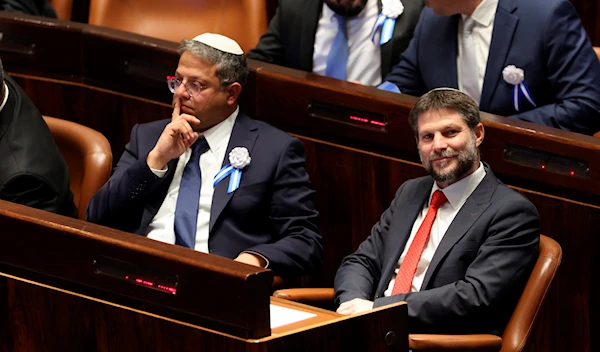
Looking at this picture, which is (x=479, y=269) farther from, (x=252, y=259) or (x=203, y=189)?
(x=203, y=189)

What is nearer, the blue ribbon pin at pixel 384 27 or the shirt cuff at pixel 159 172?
the shirt cuff at pixel 159 172

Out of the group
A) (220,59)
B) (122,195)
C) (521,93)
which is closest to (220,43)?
(220,59)

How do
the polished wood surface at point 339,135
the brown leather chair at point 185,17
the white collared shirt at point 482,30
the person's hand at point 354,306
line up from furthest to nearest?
the brown leather chair at point 185,17, the white collared shirt at point 482,30, the polished wood surface at point 339,135, the person's hand at point 354,306

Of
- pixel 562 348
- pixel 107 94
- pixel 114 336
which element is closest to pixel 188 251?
pixel 114 336

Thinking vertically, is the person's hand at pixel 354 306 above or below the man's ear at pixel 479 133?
below

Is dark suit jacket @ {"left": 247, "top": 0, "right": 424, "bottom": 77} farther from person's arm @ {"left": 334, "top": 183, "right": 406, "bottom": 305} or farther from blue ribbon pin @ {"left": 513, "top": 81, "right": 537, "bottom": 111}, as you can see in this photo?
person's arm @ {"left": 334, "top": 183, "right": 406, "bottom": 305}

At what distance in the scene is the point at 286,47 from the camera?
6.93 ft

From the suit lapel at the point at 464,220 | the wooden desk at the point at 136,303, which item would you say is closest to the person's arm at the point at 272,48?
the suit lapel at the point at 464,220

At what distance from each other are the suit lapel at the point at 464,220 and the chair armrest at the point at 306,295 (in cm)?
15

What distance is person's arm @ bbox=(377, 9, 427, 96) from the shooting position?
1919 millimetres

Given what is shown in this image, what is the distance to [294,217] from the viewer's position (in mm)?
1674

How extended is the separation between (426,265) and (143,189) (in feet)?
1.49

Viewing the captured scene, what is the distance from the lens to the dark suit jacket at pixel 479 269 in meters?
1.44

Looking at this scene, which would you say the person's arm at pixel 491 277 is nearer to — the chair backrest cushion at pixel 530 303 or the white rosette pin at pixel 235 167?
the chair backrest cushion at pixel 530 303
